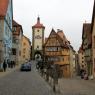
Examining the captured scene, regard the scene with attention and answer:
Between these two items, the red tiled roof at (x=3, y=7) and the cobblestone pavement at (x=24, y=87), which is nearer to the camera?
the cobblestone pavement at (x=24, y=87)

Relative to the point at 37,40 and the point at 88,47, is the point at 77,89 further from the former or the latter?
the point at 37,40

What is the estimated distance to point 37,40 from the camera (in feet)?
521

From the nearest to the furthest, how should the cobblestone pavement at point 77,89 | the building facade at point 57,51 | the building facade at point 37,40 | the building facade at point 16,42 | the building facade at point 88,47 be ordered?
the cobblestone pavement at point 77,89, the building facade at point 88,47, the building facade at point 16,42, the building facade at point 57,51, the building facade at point 37,40

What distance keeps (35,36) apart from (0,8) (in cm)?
9334

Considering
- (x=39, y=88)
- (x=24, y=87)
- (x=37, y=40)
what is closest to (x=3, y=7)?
(x=24, y=87)

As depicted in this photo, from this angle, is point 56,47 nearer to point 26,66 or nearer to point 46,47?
point 46,47

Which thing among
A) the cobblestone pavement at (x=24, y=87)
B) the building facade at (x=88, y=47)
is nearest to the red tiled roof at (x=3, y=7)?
the building facade at (x=88, y=47)

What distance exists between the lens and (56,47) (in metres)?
103

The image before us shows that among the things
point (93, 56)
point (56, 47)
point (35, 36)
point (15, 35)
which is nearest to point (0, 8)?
point (93, 56)

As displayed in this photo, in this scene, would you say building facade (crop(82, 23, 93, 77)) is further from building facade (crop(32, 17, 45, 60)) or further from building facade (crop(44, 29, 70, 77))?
building facade (crop(32, 17, 45, 60))

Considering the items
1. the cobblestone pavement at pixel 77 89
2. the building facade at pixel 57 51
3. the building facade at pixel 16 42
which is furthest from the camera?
the building facade at pixel 57 51

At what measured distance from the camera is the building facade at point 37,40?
159m

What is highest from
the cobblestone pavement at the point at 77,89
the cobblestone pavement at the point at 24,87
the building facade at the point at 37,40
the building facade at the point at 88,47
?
the building facade at the point at 37,40

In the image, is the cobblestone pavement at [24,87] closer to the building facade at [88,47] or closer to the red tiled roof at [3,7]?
the building facade at [88,47]
